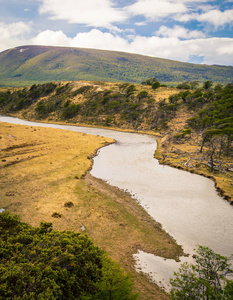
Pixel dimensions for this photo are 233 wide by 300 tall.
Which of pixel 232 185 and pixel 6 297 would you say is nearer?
pixel 6 297

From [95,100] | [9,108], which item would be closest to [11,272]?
[95,100]

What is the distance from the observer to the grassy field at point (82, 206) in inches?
790

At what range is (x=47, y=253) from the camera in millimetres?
12664

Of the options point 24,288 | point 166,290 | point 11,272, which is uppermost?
point 11,272

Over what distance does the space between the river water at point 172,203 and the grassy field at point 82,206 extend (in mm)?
1472

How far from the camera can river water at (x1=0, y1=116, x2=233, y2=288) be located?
66.0 feet

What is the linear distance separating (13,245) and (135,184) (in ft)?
87.1

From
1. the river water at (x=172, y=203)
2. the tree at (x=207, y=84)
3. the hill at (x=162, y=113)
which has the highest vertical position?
the tree at (x=207, y=84)

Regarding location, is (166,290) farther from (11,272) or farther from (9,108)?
(9,108)

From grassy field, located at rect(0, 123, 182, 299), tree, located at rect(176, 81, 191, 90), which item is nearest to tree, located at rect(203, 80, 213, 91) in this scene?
tree, located at rect(176, 81, 191, 90)

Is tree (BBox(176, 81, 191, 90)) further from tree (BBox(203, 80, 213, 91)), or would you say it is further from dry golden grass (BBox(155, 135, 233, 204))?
dry golden grass (BBox(155, 135, 233, 204))

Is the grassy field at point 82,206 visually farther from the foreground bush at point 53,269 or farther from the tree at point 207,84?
the tree at point 207,84

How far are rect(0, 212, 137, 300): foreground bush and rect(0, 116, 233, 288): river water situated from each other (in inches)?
265

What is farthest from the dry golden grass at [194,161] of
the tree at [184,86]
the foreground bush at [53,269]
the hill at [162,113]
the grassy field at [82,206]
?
the tree at [184,86]
